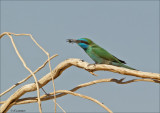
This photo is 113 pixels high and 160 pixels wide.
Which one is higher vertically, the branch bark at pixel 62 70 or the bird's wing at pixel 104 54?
the bird's wing at pixel 104 54

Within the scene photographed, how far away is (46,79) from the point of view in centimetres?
283

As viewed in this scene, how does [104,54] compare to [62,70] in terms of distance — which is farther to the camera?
[104,54]

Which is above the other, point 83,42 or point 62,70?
point 83,42

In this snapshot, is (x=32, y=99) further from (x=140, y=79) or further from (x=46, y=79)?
(x=140, y=79)

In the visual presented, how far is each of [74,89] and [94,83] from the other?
0.25 m

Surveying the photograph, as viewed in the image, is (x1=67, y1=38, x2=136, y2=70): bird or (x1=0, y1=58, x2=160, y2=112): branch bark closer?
(x1=0, y1=58, x2=160, y2=112): branch bark

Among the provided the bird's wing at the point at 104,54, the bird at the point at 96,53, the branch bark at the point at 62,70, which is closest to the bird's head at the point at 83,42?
the bird at the point at 96,53

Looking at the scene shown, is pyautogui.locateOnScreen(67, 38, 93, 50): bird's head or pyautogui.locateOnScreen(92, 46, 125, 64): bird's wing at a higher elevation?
pyautogui.locateOnScreen(67, 38, 93, 50): bird's head

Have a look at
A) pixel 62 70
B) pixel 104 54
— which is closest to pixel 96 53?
pixel 104 54

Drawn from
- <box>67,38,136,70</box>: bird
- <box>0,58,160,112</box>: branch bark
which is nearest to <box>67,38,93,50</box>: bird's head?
Result: <box>67,38,136,70</box>: bird

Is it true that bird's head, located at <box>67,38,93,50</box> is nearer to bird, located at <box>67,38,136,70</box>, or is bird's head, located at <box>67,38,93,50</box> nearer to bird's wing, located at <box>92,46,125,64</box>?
bird, located at <box>67,38,136,70</box>

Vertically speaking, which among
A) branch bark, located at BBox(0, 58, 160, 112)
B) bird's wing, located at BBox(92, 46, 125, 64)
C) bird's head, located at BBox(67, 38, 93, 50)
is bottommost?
branch bark, located at BBox(0, 58, 160, 112)

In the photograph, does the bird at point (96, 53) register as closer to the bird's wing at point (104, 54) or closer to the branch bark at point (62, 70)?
the bird's wing at point (104, 54)

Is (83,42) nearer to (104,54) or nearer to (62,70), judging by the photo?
(104,54)
